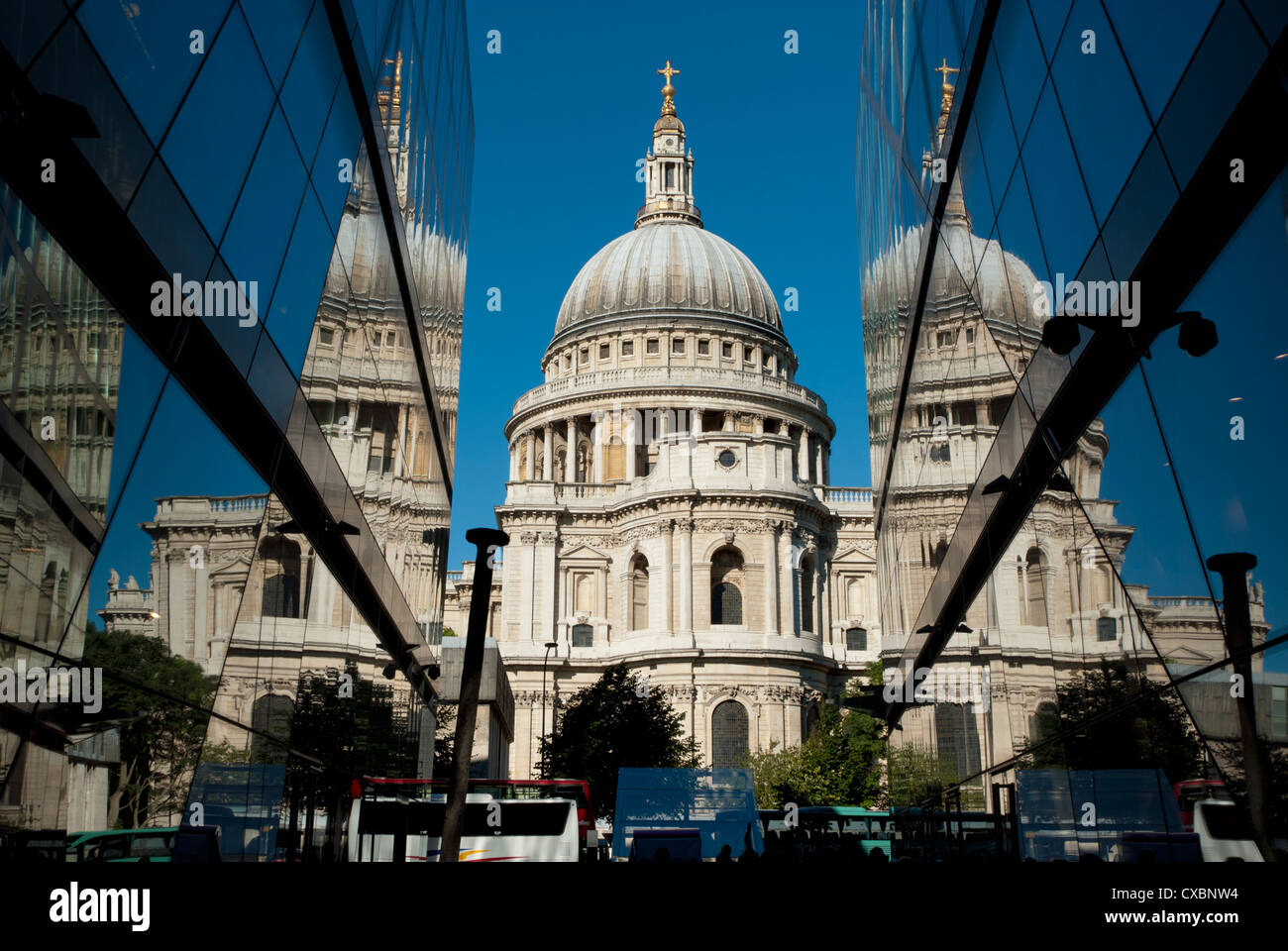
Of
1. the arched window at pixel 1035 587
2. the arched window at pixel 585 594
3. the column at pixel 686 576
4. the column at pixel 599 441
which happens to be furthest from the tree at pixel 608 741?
the arched window at pixel 1035 587

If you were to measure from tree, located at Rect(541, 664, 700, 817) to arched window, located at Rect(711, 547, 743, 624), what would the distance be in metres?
13.2

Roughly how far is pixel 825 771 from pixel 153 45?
190 feet

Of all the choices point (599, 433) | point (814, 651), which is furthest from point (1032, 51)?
point (599, 433)

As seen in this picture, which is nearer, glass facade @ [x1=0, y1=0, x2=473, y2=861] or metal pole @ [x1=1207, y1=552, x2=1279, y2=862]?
glass facade @ [x1=0, y1=0, x2=473, y2=861]

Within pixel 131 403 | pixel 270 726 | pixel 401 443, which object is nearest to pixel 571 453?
pixel 401 443

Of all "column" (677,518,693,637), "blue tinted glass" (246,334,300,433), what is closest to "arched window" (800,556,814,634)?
"column" (677,518,693,637)

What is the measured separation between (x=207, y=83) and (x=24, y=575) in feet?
11.8

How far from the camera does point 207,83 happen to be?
7734 millimetres

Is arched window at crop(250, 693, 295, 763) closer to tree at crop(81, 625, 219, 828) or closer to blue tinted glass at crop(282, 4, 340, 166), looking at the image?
tree at crop(81, 625, 219, 828)

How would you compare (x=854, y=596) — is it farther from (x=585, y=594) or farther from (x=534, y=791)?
(x=534, y=791)

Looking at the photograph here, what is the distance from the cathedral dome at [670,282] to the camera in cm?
9825

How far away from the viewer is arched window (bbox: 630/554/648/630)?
245ft

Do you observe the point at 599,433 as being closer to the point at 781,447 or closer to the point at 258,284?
→ the point at 781,447

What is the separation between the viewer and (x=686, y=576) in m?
70.6
